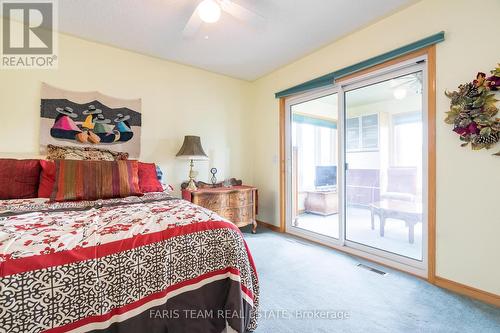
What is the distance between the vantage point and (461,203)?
181cm

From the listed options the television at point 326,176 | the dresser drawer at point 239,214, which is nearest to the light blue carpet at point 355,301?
the dresser drawer at point 239,214

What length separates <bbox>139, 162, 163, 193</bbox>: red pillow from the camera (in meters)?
2.36

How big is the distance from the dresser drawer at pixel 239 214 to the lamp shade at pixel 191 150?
0.81m

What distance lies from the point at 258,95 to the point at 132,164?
7.92ft

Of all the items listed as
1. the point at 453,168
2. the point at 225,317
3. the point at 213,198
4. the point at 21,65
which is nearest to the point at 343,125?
the point at 453,168

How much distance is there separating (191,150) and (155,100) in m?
0.84

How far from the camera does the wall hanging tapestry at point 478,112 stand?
5.30 feet

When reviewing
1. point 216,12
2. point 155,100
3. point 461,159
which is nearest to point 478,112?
point 461,159

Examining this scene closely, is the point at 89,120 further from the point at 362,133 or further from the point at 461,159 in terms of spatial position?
the point at 461,159

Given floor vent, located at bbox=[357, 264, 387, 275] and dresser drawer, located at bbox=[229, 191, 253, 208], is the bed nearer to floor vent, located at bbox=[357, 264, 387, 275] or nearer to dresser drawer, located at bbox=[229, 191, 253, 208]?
floor vent, located at bbox=[357, 264, 387, 275]

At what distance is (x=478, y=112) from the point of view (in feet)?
5.49

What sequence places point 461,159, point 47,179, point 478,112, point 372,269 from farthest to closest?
point 372,269 < point 47,179 < point 461,159 < point 478,112

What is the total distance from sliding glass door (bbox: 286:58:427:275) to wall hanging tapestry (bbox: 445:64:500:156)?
11.5 inches

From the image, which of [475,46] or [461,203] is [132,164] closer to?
[461,203]
